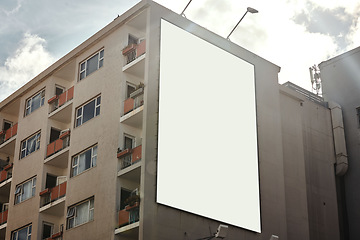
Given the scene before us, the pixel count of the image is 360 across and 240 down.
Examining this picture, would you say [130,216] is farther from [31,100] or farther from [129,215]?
[31,100]

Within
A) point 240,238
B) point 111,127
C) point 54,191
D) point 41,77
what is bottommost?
point 240,238

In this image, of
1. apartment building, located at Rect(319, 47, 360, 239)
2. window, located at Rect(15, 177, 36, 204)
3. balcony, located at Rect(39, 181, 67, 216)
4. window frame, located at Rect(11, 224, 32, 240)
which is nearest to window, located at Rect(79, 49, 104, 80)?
balcony, located at Rect(39, 181, 67, 216)

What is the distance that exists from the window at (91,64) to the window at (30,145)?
573 centimetres

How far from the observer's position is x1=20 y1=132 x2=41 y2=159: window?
157ft

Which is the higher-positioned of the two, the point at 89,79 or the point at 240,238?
the point at 89,79

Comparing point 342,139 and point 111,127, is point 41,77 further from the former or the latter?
point 342,139

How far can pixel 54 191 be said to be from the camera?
43656 millimetres

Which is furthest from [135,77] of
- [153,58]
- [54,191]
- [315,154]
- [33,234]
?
[315,154]

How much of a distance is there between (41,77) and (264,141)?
16.2 meters

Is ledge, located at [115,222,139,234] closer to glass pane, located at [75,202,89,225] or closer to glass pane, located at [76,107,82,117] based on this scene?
glass pane, located at [75,202,89,225]

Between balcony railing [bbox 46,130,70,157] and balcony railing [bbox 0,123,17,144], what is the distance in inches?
269

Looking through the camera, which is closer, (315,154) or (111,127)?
(111,127)

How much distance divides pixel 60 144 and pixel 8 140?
330 inches

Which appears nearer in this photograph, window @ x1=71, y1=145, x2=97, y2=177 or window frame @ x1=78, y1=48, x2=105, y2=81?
window @ x1=71, y1=145, x2=97, y2=177
